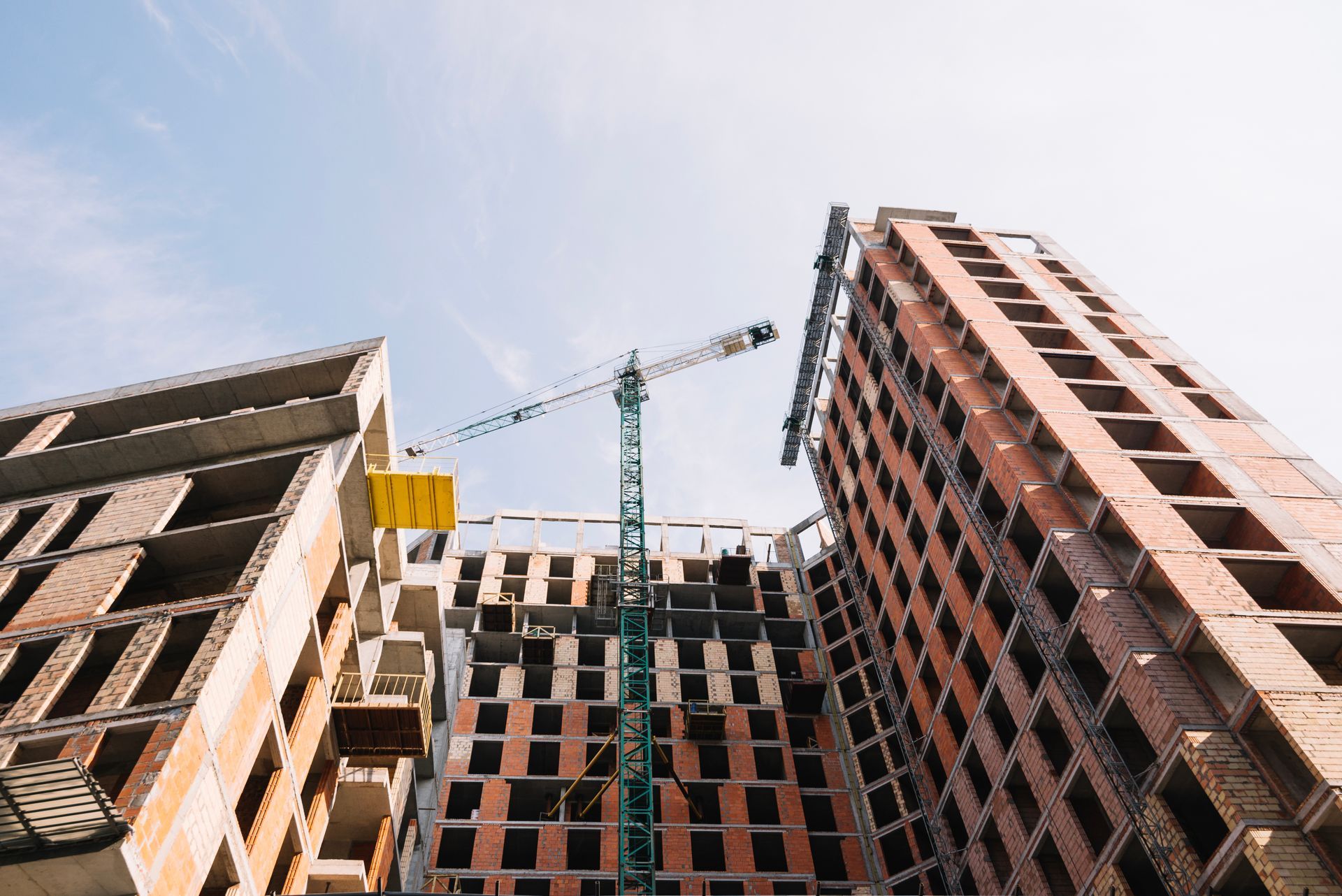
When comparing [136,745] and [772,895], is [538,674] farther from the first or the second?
[136,745]

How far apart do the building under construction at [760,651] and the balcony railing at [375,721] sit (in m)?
0.12

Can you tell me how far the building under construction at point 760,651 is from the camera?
1580 cm

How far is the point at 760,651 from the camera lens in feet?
141

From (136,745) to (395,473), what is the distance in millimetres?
10303

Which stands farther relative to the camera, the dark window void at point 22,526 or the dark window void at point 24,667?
the dark window void at point 22,526

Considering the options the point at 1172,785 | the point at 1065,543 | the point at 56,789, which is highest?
the point at 1065,543

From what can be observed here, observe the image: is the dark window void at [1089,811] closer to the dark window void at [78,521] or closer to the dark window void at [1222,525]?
the dark window void at [1222,525]

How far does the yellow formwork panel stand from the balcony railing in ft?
13.6

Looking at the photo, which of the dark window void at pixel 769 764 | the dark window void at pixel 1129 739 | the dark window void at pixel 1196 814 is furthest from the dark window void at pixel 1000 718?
the dark window void at pixel 769 764

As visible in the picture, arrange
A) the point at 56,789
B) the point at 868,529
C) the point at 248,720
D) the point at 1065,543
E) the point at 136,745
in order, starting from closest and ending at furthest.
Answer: the point at 56,789 < the point at 136,745 < the point at 248,720 < the point at 1065,543 < the point at 868,529

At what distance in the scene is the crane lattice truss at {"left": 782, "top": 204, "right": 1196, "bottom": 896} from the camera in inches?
723

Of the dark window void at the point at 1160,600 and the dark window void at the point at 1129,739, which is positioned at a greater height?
the dark window void at the point at 1160,600

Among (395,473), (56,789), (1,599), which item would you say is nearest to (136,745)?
(56,789)

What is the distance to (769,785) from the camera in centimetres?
3622
